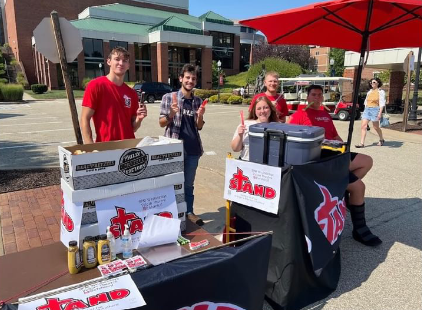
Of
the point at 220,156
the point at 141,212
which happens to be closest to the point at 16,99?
the point at 220,156

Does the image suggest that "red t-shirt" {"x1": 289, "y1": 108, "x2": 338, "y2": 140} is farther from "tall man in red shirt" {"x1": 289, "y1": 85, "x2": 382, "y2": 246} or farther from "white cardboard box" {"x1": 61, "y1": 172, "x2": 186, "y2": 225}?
"white cardboard box" {"x1": 61, "y1": 172, "x2": 186, "y2": 225}

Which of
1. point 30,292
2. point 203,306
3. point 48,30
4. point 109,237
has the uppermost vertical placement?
point 48,30

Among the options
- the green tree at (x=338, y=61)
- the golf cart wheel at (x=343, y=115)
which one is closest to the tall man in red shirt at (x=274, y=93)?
the golf cart wheel at (x=343, y=115)

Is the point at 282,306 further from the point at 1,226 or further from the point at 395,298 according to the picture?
the point at 1,226

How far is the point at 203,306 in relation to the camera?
1838mm

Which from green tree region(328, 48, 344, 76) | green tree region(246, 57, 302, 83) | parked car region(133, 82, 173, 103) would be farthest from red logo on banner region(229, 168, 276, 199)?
green tree region(328, 48, 344, 76)

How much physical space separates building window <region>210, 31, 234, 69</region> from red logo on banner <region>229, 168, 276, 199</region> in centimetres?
5616

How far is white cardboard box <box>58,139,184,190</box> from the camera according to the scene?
A: 2010 mm

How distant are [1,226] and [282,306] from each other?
360 cm

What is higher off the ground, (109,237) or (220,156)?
(109,237)

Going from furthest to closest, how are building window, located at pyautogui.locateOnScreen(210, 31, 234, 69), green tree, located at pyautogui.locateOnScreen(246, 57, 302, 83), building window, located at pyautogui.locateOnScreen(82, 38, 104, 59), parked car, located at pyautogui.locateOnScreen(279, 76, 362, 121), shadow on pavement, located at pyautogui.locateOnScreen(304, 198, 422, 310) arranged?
building window, located at pyautogui.locateOnScreen(210, 31, 234, 69) → building window, located at pyautogui.locateOnScreen(82, 38, 104, 59) → green tree, located at pyautogui.locateOnScreen(246, 57, 302, 83) → parked car, located at pyautogui.locateOnScreen(279, 76, 362, 121) → shadow on pavement, located at pyautogui.locateOnScreen(304, 198, 422, 310)

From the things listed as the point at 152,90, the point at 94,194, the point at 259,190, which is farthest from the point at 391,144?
the point at 152,90

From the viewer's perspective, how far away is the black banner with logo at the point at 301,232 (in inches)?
101

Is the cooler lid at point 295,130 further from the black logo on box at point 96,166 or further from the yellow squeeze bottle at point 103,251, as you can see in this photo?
the yellow squeeze bottle at point 103,251
